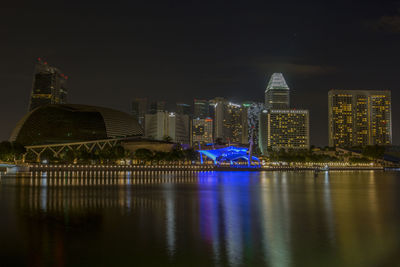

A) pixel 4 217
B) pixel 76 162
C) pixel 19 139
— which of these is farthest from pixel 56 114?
pixel 4 217

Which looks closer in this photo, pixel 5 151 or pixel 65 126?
pixel 5 151

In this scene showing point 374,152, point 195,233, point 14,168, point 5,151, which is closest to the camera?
point 195,233

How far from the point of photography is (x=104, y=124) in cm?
14638

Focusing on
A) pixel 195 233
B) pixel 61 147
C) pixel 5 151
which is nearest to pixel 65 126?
pixel 61 147

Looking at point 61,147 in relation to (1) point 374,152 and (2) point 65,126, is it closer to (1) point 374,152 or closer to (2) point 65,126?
(2) point 65,126

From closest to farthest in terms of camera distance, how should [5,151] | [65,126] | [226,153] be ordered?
[5,151] → [65,126] → [226,153]

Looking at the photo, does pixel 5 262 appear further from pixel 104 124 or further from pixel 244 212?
pixel 104 124

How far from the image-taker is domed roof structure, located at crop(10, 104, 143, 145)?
438 feet

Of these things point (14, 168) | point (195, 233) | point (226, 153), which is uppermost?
point (226, 153)

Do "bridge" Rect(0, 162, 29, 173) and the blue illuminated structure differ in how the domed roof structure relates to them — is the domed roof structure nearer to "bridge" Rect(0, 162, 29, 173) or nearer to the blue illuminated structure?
"bridge" Rect(0, 162, 29, 173)

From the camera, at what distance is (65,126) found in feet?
450

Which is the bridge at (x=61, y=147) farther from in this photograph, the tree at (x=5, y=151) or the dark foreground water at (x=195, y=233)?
the dark foreground water at (x=195, y=233)

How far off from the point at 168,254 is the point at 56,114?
442 feet

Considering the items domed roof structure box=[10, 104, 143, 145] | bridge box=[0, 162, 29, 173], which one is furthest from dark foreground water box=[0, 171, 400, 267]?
domed roof structure box=[10, 104, 143, 145]
